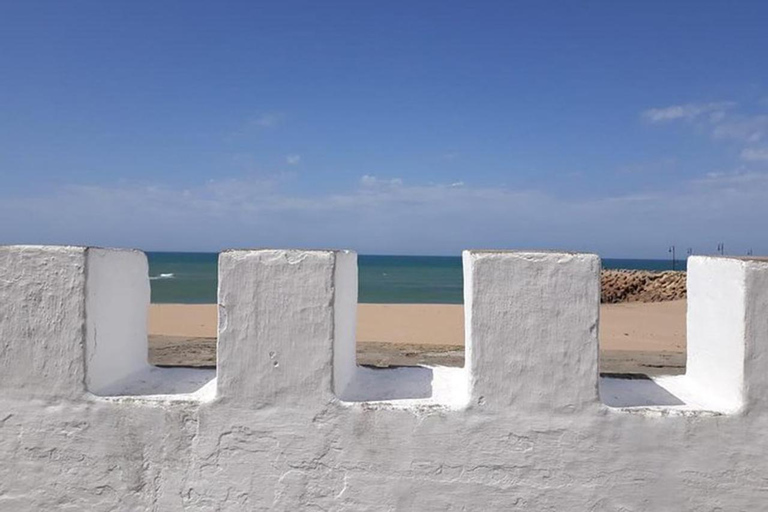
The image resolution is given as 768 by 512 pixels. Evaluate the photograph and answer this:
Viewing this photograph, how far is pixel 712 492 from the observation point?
255 centimetres

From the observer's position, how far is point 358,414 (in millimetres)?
2633

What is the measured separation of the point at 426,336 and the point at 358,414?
11165 mm

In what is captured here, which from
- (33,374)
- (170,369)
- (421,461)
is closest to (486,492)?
(421,461)

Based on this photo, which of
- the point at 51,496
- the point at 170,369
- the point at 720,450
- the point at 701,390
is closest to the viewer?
the point at 720,450

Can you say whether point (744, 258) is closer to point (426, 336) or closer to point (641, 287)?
point (426, 336)

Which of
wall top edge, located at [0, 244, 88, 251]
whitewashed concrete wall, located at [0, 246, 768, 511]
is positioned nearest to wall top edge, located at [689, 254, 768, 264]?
whitewashed concrete wall, located at [0, 246, 768, 511]

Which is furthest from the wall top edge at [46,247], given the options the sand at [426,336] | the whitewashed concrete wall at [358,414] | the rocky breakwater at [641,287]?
the rocky breakwater at [641,287]

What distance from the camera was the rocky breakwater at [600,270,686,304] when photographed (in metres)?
27.4

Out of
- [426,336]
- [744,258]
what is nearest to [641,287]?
[426,336]

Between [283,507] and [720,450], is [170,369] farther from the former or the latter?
[720,450]

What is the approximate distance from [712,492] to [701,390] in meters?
0.54

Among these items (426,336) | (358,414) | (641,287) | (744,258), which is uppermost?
(744,258)

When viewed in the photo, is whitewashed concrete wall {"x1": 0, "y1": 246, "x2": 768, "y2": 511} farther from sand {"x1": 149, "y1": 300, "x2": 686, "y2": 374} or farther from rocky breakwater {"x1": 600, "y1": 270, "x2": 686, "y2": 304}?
rocky breakwater {"x1": 600, "y1": 270, "x2": 686, "y2": 304}

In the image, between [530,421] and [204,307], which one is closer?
[530,421]
